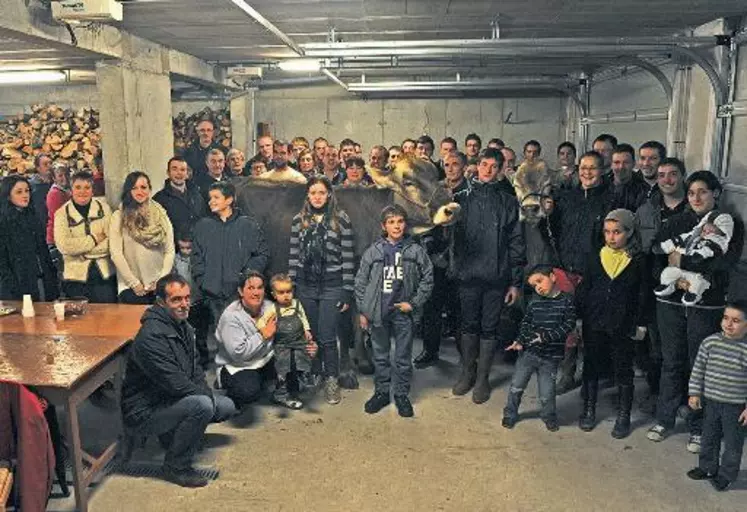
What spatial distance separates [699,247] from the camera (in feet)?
12.5

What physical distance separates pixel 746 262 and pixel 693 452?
1.53 m

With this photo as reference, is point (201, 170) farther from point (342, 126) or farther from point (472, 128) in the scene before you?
point (472, 128)

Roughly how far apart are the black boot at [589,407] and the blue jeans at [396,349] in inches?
50.1

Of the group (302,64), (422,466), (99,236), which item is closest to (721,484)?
(422,466)

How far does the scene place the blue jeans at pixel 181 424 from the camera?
3.60 meters

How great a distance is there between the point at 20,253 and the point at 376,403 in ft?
10.3

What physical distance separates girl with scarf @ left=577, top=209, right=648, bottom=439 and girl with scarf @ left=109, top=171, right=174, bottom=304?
10.5 feet

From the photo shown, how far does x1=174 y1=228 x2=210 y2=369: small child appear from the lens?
5070mm

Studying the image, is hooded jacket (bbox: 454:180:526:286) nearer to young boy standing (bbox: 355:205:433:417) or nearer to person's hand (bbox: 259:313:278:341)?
young boy standing (bbox: 355:205:433:417)

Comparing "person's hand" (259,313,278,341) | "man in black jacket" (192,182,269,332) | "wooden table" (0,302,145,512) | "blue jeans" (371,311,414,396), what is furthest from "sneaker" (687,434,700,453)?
"wooden table" (0,302,145,512)

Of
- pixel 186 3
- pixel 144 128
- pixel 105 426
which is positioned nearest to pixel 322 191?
pixel 186 3

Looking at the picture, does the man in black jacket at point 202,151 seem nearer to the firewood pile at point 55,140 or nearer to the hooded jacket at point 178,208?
the hooded jacket at point 178,208

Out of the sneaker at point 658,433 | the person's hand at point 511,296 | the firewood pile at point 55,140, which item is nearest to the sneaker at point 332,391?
the person's hand at point 511,296

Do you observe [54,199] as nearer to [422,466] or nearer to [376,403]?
[376,403]
